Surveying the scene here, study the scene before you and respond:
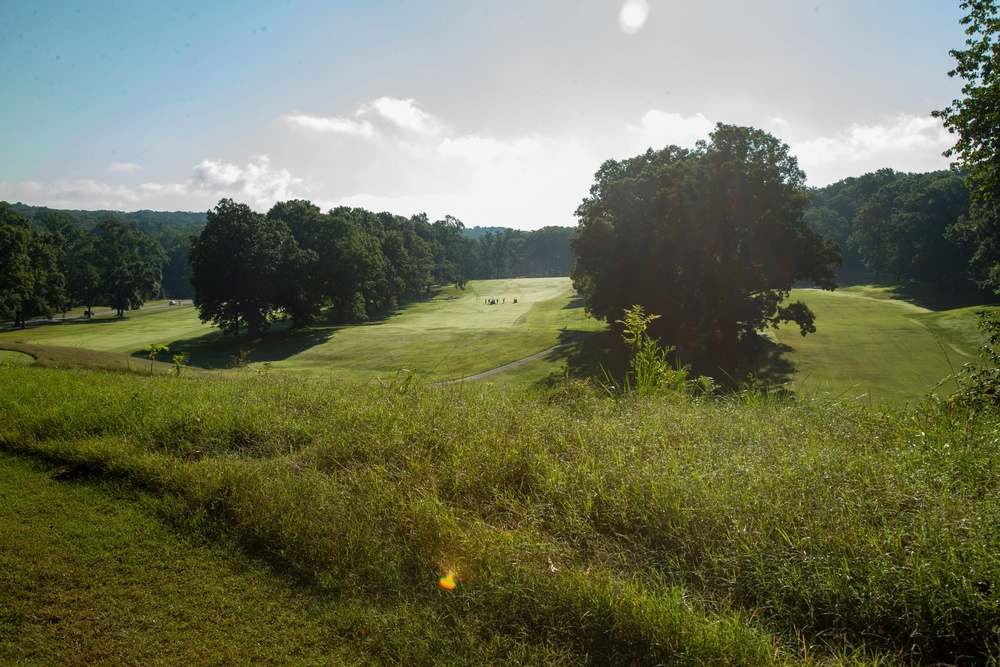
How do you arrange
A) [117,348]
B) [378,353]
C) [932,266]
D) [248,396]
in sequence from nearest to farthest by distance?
[248,396], [378,353], [117,348], [932,266]

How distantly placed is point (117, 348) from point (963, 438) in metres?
55.0

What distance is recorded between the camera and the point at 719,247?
1337 inches

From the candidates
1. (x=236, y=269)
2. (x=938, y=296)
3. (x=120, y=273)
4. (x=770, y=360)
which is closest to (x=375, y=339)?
(x=236, y=269)

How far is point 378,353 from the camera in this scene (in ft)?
136

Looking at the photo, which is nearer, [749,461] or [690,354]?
[749,461]

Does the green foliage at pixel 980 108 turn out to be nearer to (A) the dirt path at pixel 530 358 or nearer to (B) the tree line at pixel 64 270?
(A) the dirt path at pixel 530 358

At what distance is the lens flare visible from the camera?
13.2 feet

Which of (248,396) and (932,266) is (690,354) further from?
(932,266)

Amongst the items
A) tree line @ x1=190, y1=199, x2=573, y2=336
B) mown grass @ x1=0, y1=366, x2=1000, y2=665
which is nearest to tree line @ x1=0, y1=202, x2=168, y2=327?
tree line @ x1=190, y1=199, x2=573, y2=336

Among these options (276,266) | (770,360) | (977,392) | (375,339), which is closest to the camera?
(977,392)

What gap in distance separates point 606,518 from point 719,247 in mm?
32742

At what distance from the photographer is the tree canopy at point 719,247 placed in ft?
112

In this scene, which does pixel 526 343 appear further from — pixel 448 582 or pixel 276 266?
pixel 448 582

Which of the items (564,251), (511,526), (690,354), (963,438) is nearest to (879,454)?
(963,438)
